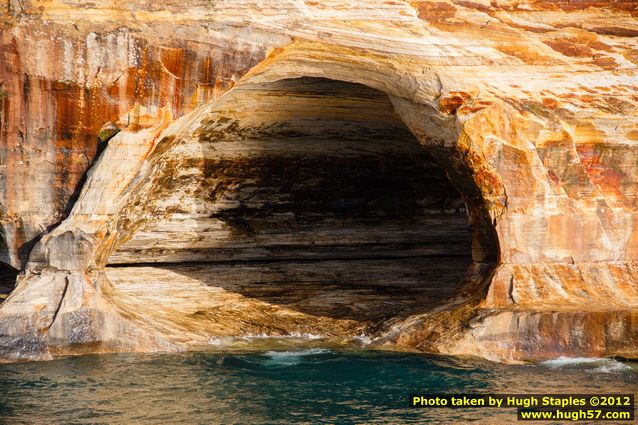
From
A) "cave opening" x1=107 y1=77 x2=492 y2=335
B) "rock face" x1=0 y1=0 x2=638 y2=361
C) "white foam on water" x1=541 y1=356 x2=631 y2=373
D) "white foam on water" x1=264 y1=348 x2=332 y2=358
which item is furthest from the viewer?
"cave opening" x1=107 y1=77 x2=492 y2=335

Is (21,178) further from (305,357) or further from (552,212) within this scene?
(552,212)

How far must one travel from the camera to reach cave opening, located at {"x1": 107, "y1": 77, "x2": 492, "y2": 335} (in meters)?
10.5

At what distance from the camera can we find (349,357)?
9.00m

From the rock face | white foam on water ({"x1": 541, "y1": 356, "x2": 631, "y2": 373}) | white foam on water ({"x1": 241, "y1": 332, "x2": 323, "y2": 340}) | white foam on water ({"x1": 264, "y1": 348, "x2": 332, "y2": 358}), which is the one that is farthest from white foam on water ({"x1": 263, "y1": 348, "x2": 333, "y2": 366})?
white foam on water ({"x1": 541, "y1": 356, "x2": 631, "y2": 373})

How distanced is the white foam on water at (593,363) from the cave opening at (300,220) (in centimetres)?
176

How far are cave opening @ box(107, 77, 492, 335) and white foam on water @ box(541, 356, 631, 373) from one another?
176 centimetres

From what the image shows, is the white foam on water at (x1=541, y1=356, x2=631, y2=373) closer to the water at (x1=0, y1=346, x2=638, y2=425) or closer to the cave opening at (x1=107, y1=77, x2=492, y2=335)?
the water at (x1=0, y1=346, x2=638, y2=425)

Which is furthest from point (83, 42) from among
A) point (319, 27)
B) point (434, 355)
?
point (434, 355)

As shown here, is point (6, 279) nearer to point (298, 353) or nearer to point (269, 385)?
point (298, 353)

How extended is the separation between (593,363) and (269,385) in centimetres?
271

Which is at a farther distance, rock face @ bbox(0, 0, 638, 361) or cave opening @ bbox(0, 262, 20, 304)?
cave opening @ bbox(0, 262, 20, 304)

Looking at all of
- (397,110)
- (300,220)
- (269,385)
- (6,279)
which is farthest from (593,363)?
(6,279)

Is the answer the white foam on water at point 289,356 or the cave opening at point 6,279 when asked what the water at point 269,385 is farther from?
the cave opening at point 6,279

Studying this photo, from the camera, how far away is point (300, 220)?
11.9 m
